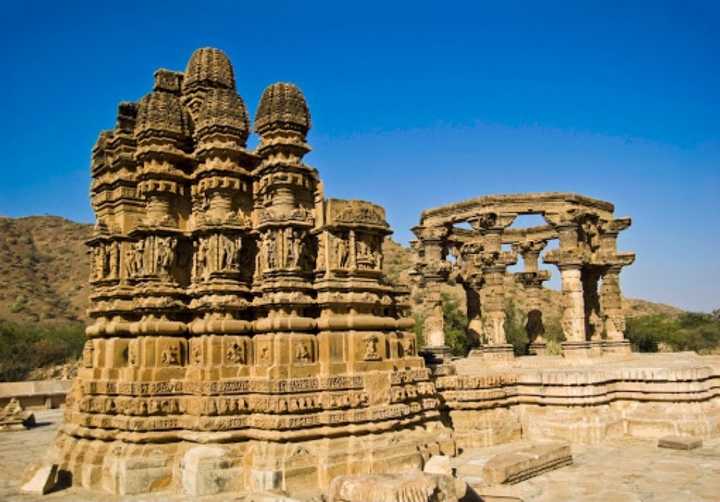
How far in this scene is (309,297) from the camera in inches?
339

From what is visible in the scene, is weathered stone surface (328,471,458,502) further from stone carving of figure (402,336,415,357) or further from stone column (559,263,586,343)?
stone column (559,263,586,343)

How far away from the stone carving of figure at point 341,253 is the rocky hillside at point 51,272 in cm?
3578

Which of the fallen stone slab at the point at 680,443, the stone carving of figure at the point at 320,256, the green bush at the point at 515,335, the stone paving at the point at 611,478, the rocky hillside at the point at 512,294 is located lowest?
the stone paving at the point at 611,478

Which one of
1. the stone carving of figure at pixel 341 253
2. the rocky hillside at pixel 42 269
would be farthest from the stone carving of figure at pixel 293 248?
the rocky hillside at pixel 42 269

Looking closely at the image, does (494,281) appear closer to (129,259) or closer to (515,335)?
(129,259)

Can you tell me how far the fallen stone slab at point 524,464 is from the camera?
7.87m

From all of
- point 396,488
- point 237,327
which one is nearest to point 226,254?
point 237,327

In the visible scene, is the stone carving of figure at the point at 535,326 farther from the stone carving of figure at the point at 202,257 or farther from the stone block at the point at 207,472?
the stone block at the point at 207,472

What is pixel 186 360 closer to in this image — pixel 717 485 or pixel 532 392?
pixel 532 392

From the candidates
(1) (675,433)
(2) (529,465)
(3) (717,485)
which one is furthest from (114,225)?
(1) (675,433)

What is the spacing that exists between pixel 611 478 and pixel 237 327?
17.3ft

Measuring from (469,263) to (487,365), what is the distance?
6.08 metres

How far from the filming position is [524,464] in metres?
8.18

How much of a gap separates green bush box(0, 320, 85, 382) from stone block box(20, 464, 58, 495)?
2013 centimetres
